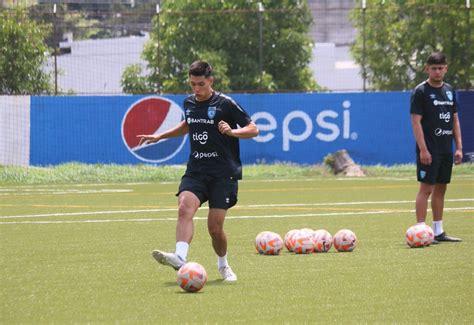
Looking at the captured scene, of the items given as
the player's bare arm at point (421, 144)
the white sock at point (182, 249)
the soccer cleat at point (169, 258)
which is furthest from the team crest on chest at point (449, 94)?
the soccer cleat at point (169, 258)

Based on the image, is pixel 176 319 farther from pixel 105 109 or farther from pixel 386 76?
pixel 386 76

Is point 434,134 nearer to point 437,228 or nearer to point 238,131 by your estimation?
point 437,228

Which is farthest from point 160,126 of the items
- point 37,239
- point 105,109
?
point 37,239

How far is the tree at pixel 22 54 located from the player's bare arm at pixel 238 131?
1914cm

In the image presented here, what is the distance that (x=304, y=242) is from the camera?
42.2 ft

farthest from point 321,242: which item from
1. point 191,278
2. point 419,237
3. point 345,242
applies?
point 191,278

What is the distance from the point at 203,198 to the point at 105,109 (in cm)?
1836

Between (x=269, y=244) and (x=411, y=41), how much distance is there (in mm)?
22213

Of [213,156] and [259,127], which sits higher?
[213,156]

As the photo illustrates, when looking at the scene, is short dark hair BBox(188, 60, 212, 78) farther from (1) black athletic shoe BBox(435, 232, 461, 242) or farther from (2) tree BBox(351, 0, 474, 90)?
(2) tree BBox(351, 0, 474, 90)

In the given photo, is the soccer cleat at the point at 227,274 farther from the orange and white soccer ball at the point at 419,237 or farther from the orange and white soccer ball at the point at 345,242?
the orange and white soccer ball at the point at 419,237

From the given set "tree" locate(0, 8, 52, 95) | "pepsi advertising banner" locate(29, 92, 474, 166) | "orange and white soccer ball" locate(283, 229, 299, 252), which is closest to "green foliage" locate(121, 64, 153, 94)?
"pepsi advertising banner" locate(29, 92, 474, 166)

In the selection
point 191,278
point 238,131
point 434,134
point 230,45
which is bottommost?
point 191,278

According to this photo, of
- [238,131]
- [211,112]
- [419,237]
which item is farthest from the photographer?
[419,237]
